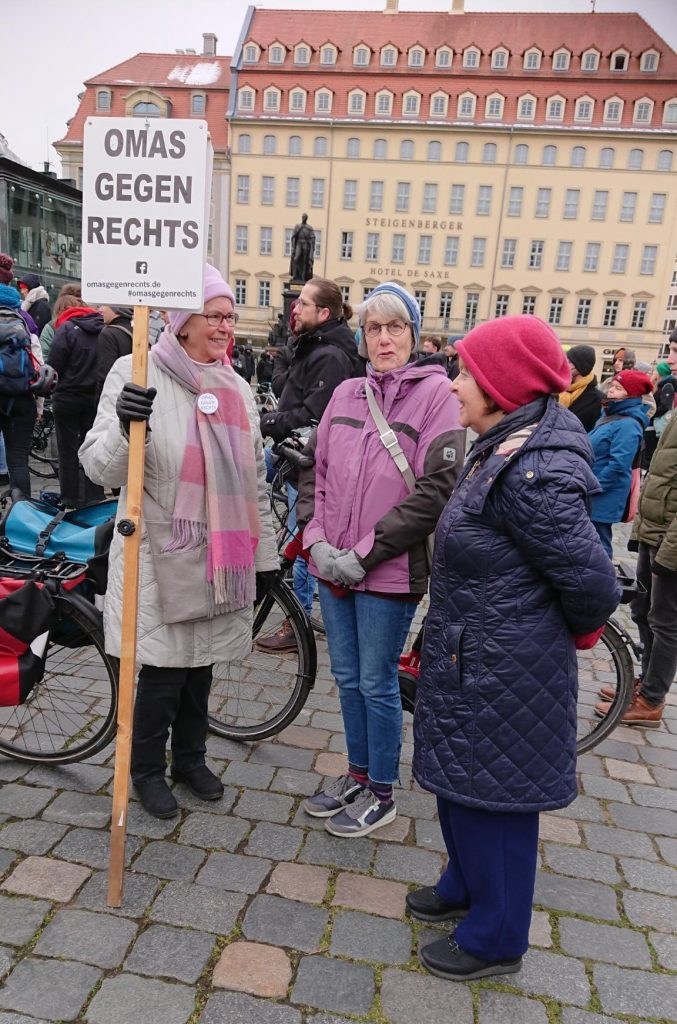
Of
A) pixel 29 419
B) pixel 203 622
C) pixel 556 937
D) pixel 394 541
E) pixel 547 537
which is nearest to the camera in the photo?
pixel 547 537

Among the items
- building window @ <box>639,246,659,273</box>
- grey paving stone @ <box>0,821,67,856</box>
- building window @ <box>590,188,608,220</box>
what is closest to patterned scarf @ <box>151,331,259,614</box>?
grey paving stone @ <box>0,821,67,856</box>

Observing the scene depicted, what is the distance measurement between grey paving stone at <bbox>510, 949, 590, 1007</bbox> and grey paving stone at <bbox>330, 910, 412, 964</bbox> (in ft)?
1.12

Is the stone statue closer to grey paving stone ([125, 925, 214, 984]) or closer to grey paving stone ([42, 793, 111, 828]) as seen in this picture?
grey paving stone ([42, 793, 111, 828])

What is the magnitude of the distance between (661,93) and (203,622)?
60912mm

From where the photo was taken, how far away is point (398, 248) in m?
54.0

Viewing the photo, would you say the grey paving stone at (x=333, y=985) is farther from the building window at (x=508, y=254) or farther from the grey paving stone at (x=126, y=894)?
the building window at (x=508, y=254)

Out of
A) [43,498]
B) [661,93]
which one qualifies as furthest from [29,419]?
[661,93]

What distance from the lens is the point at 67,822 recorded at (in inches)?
110

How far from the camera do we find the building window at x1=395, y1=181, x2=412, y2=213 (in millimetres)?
52938

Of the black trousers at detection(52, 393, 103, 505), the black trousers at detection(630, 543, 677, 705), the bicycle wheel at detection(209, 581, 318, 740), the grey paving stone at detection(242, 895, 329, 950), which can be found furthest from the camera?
the black trousers at detection(52, 393, 103, 505)

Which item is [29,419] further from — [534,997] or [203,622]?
[534,997]

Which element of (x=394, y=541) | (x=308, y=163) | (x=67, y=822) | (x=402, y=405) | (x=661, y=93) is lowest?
(x=67, y=822)

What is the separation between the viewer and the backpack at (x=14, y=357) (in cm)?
621

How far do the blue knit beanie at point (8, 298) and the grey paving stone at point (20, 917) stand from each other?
528cm
